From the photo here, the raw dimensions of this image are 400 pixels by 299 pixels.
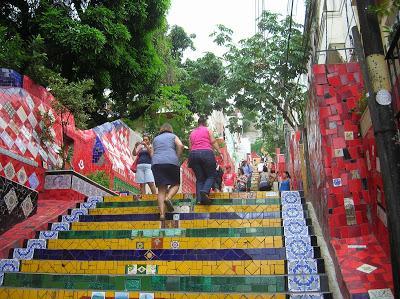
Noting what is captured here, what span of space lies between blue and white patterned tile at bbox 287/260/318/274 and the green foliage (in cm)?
725

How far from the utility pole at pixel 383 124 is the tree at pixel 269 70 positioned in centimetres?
986

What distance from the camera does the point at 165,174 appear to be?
6711 millimetres

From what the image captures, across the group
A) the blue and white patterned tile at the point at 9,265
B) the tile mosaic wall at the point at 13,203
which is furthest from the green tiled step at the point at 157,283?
the tile mosaic wall at the point at 13,203

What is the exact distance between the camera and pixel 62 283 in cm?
495

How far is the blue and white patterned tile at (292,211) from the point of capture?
6.29 meters

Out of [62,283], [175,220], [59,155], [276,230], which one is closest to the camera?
[62,283]

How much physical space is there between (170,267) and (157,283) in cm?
36

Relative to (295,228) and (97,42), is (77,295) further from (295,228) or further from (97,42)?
(97,42)

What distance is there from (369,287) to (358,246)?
2.46 ft

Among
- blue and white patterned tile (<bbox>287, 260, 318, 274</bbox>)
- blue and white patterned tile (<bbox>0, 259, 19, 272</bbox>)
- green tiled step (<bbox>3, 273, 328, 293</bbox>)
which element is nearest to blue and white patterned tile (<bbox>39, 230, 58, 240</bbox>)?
blue and white patterned tile (<bbox>0, 259, 19, 272</bbox>)

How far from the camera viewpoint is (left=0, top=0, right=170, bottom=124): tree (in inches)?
444

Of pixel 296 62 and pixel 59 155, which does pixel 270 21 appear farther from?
pixel 59 155

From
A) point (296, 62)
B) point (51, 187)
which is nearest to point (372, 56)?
point (51, 187)

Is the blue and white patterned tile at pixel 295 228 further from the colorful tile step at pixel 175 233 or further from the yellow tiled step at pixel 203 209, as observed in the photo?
the yellow tiled step at pixel 203 209
